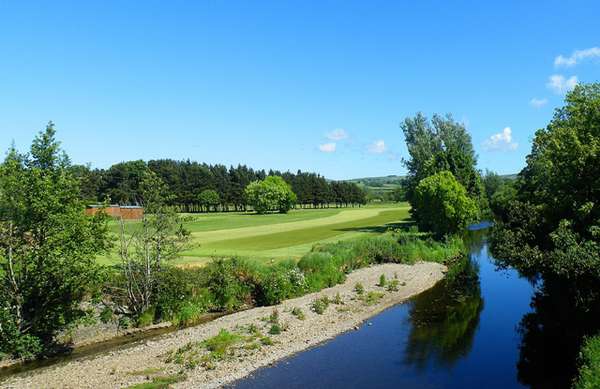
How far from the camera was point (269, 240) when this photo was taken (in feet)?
204

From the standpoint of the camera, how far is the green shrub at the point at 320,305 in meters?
32.1

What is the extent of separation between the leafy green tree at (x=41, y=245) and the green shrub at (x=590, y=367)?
74.7 ft

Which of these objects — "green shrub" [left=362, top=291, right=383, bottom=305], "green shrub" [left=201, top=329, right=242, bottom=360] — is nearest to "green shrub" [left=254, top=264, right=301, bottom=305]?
"green shrub" [left=362, top=291, right=383, bottom=305]

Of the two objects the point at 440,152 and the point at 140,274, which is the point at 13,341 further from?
the point at 440,152

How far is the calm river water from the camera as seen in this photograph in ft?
67.9

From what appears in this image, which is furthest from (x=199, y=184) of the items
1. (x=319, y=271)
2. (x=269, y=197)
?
(x=319, y=271)

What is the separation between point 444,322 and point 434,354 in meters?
6.62

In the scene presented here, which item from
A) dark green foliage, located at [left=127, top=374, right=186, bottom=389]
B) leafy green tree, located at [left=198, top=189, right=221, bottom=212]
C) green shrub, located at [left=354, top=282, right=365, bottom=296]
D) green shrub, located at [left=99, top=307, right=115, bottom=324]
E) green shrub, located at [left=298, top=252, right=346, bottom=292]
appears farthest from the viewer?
leafy green tree, located at [left=198, top=189, right=221, bottom=212]

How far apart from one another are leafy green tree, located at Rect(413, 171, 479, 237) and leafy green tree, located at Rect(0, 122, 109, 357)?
43273 millimetres

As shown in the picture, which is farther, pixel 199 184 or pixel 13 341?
pixel 199 184

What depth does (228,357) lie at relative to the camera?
76.9 feet

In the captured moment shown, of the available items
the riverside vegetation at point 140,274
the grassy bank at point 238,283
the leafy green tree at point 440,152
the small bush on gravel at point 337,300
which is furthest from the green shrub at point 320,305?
the leafy green tree at point 440,152

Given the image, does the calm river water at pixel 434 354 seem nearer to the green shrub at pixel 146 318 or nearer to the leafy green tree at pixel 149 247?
the green shrub at pixel 146 318

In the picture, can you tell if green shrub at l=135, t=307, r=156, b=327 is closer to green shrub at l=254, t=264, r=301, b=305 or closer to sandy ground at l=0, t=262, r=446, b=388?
sandy ground at l=0, t=262, r=446, b=388
